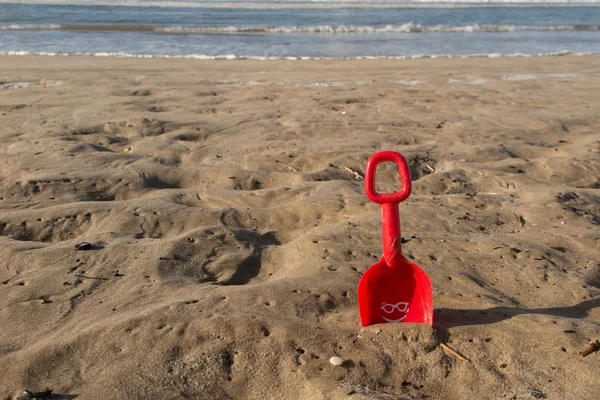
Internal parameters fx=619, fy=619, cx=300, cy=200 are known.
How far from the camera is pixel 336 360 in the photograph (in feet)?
6.35

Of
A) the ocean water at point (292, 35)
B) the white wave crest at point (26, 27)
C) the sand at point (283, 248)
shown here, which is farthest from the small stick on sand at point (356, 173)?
the white wave crest at point (26, 27)

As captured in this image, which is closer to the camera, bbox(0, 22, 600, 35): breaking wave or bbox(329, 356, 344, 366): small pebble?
bbox(329, 356, 344, 366): small pebble

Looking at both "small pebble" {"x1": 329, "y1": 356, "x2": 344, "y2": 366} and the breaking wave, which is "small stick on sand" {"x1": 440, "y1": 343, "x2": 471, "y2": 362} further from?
the breaking wave

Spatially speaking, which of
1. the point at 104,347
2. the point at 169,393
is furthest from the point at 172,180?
the point at 169,393

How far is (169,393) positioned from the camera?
5.85 ft

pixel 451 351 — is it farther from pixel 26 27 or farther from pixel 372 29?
pixel 26 27

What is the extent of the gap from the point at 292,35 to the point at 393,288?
43.2 ft

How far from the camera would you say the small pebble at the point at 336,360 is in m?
1.93

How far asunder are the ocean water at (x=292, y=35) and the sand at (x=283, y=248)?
5.66 metres

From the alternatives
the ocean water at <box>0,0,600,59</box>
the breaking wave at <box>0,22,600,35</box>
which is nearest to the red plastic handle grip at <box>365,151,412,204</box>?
the ocean water at <box>0,0,600,59</box>

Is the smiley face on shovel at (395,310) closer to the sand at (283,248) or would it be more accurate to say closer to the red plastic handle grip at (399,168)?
the sand at (283,248)

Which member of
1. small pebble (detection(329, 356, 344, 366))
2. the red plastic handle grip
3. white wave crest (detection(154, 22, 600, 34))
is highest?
the red plastic handle grip

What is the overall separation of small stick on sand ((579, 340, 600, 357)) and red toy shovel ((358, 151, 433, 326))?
48 cm

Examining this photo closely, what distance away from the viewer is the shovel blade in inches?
82.0
